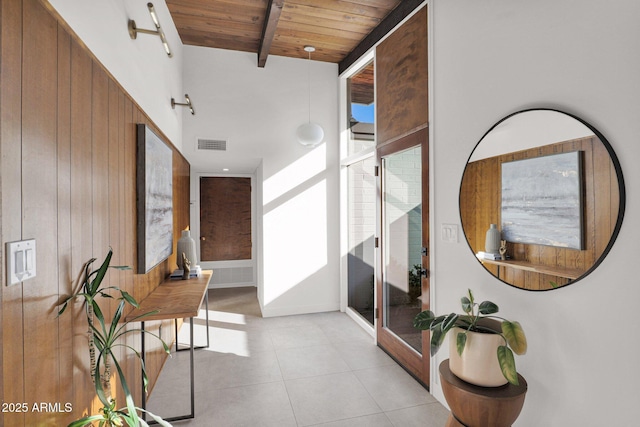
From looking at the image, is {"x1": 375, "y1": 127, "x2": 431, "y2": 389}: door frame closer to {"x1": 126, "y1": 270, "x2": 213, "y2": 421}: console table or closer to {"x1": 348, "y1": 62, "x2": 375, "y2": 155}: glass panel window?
{"x1": 348, "y1": 62, "x2": 375, "y2": 155}: glass panel window

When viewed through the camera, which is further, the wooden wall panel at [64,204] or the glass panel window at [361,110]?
the glass panel window at [361,110]

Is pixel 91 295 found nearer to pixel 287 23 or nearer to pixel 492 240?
pixel 492 240

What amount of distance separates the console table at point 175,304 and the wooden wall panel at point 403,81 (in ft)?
6.89

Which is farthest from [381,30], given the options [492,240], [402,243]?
[492,240]

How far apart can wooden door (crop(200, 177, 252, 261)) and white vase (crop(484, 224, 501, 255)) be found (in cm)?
444

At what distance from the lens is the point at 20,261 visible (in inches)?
34.8

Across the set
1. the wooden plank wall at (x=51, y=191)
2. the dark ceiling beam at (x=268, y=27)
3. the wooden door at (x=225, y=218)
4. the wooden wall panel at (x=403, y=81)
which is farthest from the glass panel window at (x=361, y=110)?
the wooden plank wall at (x=51, y=191)

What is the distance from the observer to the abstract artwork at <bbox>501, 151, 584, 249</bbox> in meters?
1.43

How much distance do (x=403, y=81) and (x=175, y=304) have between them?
8.19 ft

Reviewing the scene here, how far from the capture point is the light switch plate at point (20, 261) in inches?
33.1

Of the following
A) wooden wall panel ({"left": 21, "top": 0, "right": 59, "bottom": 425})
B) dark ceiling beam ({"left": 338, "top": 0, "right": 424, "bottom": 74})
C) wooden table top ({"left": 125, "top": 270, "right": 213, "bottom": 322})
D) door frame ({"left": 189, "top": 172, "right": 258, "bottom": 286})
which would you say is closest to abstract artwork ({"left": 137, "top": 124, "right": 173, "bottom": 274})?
wooden table top ({"left": 125, "top": 270, "right": 213, "bottom": 322})

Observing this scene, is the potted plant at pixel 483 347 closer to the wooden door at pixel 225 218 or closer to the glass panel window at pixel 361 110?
the glass panel window at pixel 361 110

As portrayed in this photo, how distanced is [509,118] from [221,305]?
4129 millimetres

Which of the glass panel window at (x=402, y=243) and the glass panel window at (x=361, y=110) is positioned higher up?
the glass panel window at (x=361, y=110)
